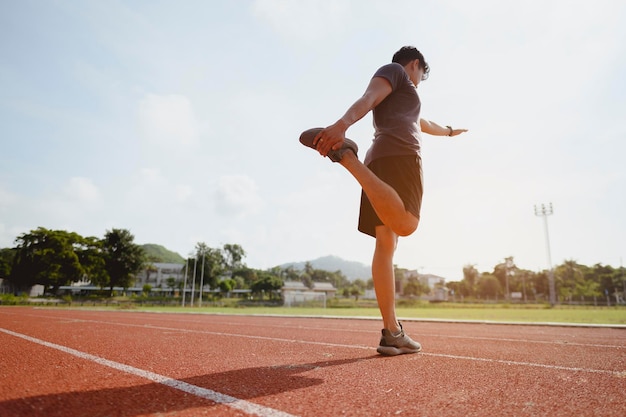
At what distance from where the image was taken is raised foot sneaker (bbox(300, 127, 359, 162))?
243 cm

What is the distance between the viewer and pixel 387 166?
2826mm

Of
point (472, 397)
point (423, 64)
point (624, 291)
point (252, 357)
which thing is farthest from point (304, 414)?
point (624, 291)

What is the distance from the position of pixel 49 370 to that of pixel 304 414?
162cm

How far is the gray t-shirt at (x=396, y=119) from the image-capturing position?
2.86m

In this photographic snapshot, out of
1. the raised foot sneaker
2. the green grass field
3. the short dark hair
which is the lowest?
the green grass field

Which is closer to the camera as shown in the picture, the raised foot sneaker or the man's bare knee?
the raised foot sneaker

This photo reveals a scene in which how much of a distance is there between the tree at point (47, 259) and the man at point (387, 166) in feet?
192

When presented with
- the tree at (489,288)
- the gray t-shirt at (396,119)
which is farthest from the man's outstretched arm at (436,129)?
the tree at (489,288)

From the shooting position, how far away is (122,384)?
174cm

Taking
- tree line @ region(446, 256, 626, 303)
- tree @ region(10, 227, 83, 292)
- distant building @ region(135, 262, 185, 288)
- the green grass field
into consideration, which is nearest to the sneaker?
the green grass field

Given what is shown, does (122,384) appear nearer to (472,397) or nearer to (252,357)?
(252,357)

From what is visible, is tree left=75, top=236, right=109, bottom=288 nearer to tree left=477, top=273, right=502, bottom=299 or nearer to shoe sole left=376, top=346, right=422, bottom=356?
shoe sole left=376, top=346, right=422, bottom=356

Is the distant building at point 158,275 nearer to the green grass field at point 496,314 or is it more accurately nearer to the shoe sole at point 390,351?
the green grass field at point 496,314

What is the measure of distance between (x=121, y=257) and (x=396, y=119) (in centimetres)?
6679
